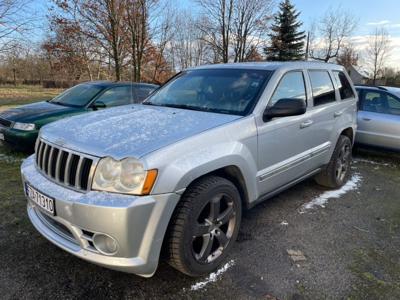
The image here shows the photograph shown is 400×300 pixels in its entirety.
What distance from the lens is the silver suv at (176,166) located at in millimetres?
2029

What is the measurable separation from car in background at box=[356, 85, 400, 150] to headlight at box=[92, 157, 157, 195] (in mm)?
5862

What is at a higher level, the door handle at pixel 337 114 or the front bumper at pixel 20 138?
the door handle at pixel 337 114

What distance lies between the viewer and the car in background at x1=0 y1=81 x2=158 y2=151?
17.5 feet

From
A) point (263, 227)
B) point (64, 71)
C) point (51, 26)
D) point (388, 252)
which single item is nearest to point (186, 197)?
point (263, 227)

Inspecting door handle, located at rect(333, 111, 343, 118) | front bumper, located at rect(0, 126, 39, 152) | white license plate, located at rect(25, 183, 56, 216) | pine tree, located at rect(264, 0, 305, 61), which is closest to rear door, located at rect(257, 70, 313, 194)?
door handle, located at rect(333, 111, 343, 118)

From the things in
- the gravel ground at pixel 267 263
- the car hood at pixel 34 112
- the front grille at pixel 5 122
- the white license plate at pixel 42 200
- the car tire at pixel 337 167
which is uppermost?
the car hood at pixel 34 112

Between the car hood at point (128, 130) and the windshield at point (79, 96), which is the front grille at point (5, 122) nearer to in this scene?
the windshield at point (79, 96)

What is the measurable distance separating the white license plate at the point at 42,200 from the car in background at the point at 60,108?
3153mm

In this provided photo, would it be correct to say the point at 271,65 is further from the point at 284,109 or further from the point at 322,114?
the point at 322,114

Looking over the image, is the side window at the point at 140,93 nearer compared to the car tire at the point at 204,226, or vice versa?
the car tire at the point at 204,226

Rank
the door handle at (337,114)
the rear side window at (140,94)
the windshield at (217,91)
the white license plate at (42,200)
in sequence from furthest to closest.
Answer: the rear side window at (140,94) < the door handle at (337,114) < the windshield at (217,91) < the white license plate at (42,200)

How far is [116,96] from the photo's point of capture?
6.68m

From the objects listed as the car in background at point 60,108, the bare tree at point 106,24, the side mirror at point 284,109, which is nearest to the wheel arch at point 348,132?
the side mirror at point 284,109

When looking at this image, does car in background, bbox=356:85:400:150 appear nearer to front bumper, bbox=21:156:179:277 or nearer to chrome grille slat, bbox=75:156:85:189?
front bumper, bbox=21:156:179:277
